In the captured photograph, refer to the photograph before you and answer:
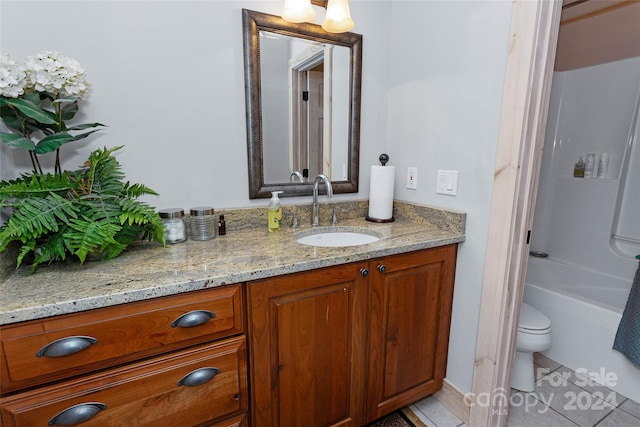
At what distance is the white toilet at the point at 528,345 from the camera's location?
1.60 meters

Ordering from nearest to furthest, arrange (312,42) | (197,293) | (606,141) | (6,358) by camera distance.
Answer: (6,358) → (197,293) → (312,42) → (606,141)

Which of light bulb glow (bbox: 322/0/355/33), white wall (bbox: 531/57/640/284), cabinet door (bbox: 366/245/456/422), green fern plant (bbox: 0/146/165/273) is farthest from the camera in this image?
white wall (bbox: 531/57/640/284)

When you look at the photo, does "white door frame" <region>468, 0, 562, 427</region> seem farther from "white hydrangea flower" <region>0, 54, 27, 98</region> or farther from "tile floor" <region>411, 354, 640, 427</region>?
"white hydrangea flower" <region>0, 54, 27, 98</region>

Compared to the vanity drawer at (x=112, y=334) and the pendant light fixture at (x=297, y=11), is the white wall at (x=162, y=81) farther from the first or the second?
the vanity drawer at (x=112, y=334)

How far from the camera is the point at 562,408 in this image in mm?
1533

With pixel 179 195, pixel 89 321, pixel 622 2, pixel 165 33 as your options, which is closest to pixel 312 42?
pixel 165 33

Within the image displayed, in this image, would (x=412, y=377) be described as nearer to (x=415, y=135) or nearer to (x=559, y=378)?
(x=559, y=378)

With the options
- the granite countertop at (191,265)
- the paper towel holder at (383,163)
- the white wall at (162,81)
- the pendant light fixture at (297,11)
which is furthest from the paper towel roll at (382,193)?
the pendant light fixture at (297,11)

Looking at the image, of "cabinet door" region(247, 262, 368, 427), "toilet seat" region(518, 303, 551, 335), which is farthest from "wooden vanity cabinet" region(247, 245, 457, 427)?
"toilet seat" region(518, 303, 551, 335)

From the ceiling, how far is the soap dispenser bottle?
6.90ft

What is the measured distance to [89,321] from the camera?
745 mm

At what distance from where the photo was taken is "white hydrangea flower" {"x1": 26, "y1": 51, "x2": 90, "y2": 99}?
904 mm

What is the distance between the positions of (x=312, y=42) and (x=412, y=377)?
1.64 metres

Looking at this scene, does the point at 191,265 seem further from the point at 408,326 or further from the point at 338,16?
the point at 338,16
